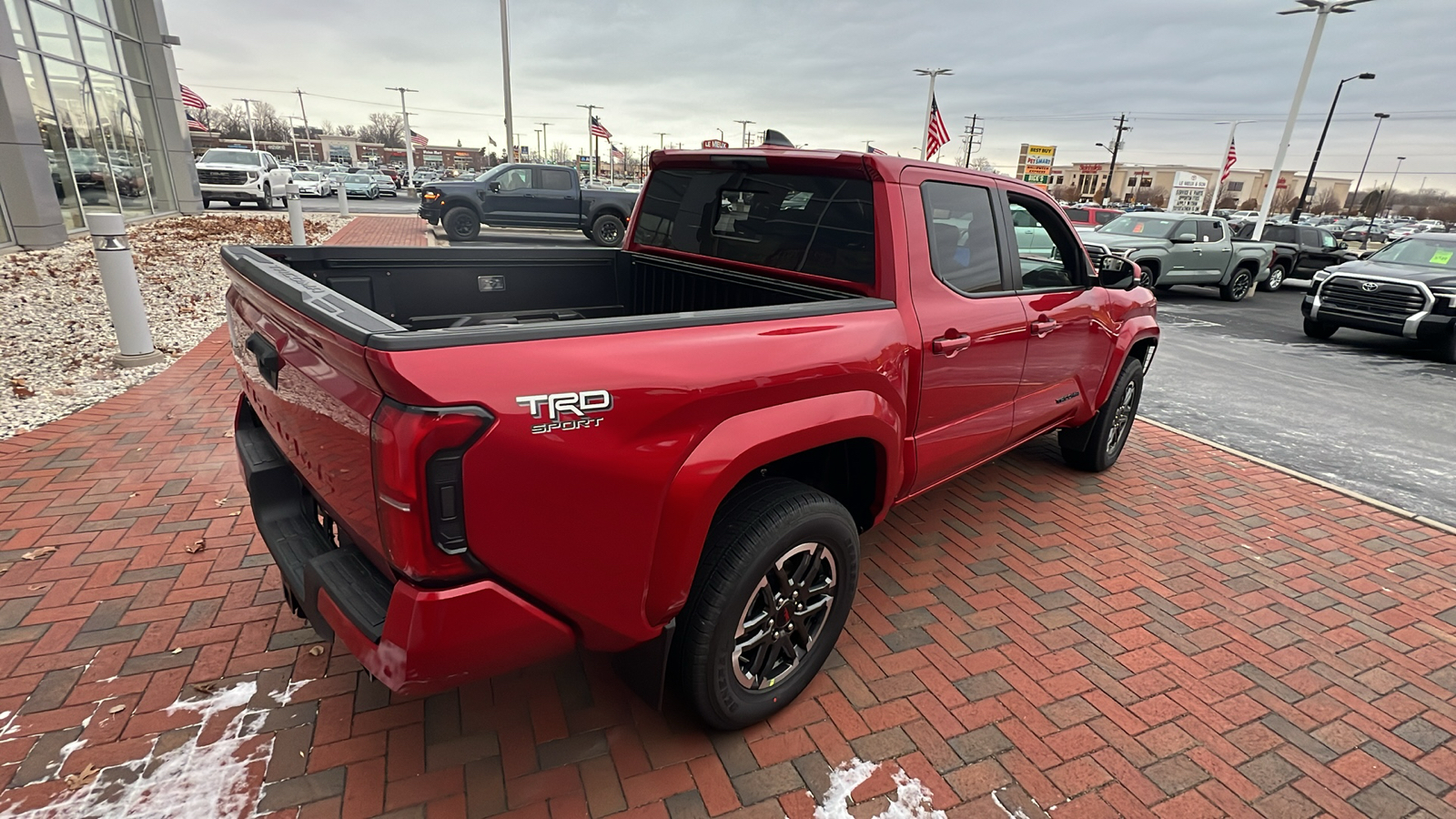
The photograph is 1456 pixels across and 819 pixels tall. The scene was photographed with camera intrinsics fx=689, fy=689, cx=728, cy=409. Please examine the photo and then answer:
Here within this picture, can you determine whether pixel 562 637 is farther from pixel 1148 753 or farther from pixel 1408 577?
pixel 1408 577

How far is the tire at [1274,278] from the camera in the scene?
674 inches

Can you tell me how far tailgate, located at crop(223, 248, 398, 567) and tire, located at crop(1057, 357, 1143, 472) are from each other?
4340 millimetres

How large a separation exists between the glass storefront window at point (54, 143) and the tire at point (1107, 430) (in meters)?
14.7

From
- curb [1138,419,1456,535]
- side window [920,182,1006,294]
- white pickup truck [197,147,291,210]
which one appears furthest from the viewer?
white pickup truck [197,147,291,210]

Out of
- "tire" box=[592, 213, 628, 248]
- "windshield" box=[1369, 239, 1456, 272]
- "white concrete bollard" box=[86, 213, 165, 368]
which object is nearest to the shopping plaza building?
"white concrete bollard" box=[86, 213, 165, 368]

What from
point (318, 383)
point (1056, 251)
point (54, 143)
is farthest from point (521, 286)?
point (54, 143)

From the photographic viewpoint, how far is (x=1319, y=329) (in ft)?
36.5

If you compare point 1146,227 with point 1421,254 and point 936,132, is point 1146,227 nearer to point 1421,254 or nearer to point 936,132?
point 1421,254

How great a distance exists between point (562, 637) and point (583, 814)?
0.65 meters

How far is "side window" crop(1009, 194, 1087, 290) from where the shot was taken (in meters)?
3.62

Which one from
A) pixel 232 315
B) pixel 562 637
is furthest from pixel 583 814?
pixel 232 315

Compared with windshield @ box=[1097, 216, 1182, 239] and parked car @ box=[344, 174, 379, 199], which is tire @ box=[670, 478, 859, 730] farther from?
parked car @ box=[344, 174, 379, 199]

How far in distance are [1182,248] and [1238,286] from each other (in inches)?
103

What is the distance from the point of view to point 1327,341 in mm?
11141
